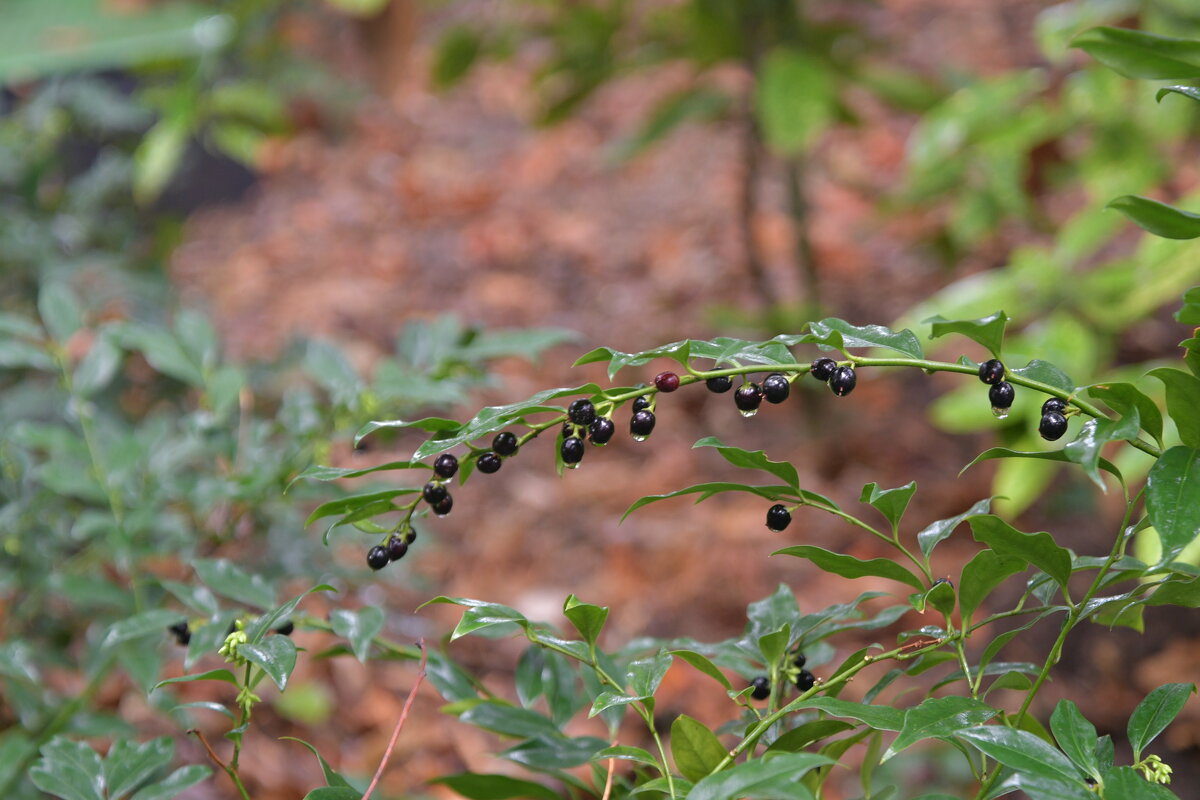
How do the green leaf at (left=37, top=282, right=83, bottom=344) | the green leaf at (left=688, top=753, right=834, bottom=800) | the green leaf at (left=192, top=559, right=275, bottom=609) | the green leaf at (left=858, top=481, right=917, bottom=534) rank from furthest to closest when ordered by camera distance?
the green leaf at (left=37, top=282, right=83, bottom=344)
the green leaf at (left=192, top=559, right=275, bottom=609)
the green leaf at (left=858, top=481, right=917, bottom=534)
the green leaf at (left=688, top=753, right=834, bottom=800)

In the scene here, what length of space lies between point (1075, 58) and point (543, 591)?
202 cm

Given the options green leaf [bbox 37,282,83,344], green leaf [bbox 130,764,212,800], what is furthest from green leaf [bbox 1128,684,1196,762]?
green leaf [bbox 37,282,83,344]

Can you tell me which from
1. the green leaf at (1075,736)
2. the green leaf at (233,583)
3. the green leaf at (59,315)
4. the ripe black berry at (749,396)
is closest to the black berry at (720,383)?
the ripe black berry at (749,396)

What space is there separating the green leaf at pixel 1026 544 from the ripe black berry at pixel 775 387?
0.12 m

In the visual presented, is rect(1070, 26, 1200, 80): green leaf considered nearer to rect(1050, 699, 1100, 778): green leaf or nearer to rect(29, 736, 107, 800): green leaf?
rect(1050, 699, 1100, 778): green leaf

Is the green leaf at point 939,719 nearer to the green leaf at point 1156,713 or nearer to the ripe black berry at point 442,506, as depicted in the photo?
the green leaf at point 1156,713

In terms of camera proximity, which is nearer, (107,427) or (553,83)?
(107,427)

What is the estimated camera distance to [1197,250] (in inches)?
48.5

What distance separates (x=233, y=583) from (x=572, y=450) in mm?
300

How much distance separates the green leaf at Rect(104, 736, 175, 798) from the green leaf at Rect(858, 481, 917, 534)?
45 cm

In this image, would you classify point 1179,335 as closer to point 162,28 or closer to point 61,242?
point 61,242

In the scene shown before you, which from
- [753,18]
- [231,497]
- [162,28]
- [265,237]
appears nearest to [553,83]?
[265,237]

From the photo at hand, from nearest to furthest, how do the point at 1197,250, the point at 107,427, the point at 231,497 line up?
the point at 231,497 → the point at 107,427 → the point at 1197,250

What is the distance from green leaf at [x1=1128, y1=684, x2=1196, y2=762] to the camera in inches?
20.3
